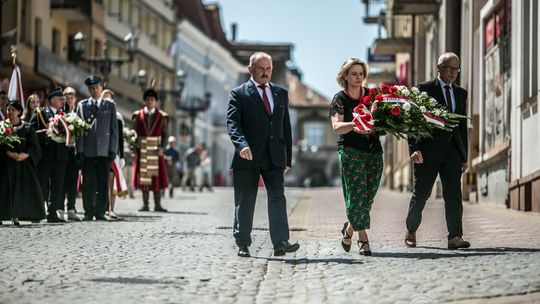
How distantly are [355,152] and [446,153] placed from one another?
1.02 m

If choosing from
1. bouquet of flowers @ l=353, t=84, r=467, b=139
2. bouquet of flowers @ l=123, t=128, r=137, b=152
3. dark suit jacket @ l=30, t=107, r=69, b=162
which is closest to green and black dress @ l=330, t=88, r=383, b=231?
bouquet of flowers @ l=353, t=84, r=467, b=139

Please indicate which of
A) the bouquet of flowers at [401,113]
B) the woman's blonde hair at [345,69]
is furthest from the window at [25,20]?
the bouquet of flowers at [401,113]

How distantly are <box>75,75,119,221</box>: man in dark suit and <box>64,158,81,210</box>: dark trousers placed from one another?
0.62 feet

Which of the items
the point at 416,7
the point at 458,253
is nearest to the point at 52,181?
the point at 458,253

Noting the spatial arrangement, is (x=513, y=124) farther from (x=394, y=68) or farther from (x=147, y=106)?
(x=394, y=68)

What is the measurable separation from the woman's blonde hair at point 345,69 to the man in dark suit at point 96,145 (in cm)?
710

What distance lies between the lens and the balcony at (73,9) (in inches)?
1893

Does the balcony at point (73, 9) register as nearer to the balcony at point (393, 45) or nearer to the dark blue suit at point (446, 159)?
the balcony at point (393, 45)

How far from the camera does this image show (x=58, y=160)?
1842 cm

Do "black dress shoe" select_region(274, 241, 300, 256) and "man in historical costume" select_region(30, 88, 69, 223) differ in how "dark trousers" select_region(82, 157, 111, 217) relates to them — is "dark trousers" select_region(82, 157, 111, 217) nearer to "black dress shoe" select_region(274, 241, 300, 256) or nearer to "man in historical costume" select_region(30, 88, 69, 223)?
"man in historical costume" select_region(30, 88, 69, 223)

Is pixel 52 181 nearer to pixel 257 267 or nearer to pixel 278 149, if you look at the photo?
pixel 278 149

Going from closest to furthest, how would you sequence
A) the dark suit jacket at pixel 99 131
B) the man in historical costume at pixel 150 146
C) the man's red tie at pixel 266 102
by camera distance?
the man's red tie at pixel 266 102 → the dark suit jacket at pixel 99 131 → the man in historical costume at pixel 150 146

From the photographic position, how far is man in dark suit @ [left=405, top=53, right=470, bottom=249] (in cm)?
1251

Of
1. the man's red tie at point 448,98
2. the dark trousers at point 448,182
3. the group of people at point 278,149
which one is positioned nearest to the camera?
the group of people at point 278,149
